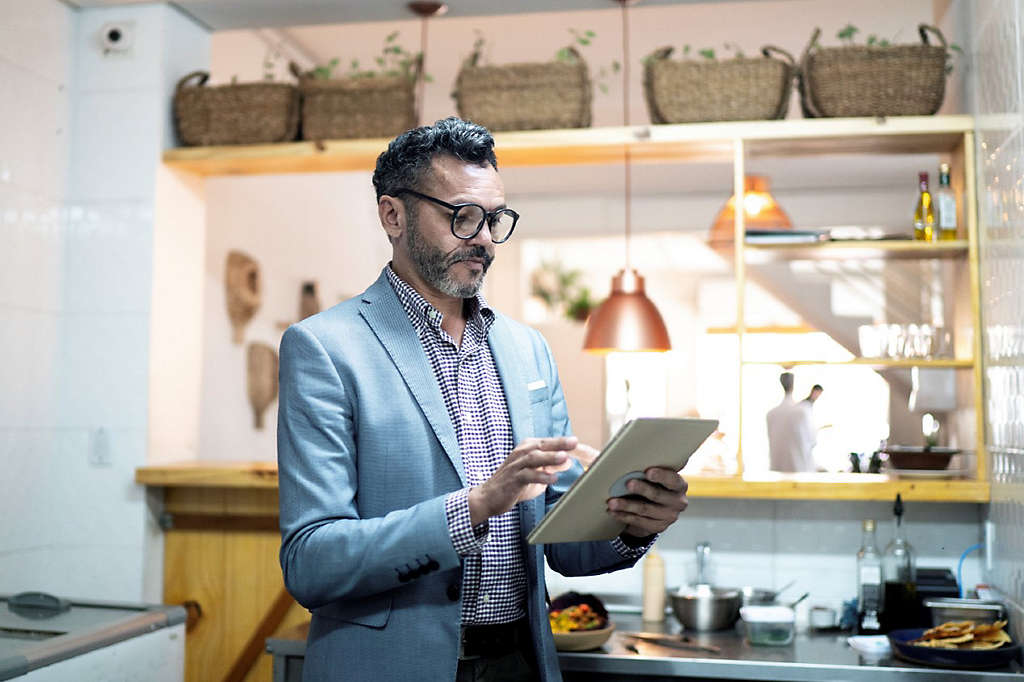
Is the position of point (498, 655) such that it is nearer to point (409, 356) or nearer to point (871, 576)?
point (409, 356)

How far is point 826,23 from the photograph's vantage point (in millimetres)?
4633

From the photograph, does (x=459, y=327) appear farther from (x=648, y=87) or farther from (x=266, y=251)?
(x=266, y=251)

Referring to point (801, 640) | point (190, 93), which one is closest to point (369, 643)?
point (801, 640)

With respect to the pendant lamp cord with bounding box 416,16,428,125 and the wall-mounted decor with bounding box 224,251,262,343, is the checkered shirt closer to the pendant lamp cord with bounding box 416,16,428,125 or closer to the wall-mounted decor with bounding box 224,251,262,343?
the pendant lamp cord with bounding box 416,16,428,125

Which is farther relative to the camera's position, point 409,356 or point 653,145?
point 653,145

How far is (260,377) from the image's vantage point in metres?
4.55

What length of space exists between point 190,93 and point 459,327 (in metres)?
1.80

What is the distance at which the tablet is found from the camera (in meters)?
1.38

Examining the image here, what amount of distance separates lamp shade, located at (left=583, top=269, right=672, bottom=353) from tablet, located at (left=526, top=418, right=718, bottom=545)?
205 cm

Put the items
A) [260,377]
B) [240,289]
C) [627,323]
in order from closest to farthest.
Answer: [627,323], [240,289], [260,377]

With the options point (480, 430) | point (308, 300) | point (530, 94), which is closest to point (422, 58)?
point (530, 94)

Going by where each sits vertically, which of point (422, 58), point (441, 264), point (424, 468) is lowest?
point (424, 468)

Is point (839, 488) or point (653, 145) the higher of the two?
point (653, 145)

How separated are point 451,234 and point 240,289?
9.47ft
